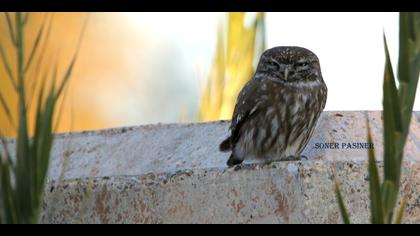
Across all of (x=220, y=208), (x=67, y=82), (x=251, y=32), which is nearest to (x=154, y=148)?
(x=251, y=32)

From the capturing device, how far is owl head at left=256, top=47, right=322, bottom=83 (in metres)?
4.98

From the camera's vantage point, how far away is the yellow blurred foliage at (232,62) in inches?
121

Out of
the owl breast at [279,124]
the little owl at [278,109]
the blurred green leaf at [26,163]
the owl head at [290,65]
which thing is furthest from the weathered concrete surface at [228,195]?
the owl head at [290,65]

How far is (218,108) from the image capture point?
3.14m

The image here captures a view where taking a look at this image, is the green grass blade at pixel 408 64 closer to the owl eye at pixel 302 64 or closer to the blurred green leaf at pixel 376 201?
the blurred green leaf at pixel 376 201

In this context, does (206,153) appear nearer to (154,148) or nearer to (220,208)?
(154,148)

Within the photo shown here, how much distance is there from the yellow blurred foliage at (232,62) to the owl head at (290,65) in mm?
1821

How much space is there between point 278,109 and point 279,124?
0.33ft

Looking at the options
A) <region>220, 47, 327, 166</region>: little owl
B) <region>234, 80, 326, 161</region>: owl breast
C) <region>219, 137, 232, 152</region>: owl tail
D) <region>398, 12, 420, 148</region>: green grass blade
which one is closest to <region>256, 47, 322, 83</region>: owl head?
<region>220, 47, 327, 166</region>: little owl

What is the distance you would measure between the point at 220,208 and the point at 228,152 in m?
1.93

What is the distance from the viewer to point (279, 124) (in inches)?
186

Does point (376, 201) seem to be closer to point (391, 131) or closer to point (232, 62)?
point (391, 131)

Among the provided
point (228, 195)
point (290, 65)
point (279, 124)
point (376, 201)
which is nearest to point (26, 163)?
point (376, 201)

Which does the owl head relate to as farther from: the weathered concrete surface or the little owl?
the weathered concrete surface
